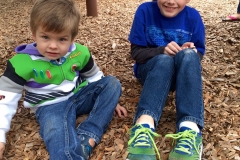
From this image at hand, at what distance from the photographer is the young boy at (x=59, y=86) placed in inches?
73.7

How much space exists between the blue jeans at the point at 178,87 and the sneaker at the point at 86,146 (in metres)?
0.35

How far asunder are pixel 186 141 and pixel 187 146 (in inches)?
1.3

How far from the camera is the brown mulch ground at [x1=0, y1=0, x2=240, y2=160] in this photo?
79.7 inches

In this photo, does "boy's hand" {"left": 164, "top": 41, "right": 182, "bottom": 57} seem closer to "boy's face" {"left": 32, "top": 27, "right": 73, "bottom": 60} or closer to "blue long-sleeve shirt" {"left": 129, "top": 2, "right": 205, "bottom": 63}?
"blue long-sleeve shirt" {"left": 129, "top": 2, "right": 205, "bottom": 63}

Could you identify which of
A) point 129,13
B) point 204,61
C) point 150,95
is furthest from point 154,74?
point 129,13

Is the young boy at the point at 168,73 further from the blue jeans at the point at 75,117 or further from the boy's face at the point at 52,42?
the boy's face at the point at 52,42

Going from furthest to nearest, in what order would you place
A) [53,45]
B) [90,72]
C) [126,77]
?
[126,77], [90,72], [53,45]

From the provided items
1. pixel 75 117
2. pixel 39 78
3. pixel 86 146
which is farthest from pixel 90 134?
pixel 39 78

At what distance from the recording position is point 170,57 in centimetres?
214

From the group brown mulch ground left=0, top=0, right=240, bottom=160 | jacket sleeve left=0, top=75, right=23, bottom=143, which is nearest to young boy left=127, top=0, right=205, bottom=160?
brown mulch ground left=0, top=0, right=240, bottom=160

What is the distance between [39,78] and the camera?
79.4 inches

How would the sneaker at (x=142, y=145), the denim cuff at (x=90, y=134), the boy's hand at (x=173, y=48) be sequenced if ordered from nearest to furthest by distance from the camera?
the sneaker at (x=142, y=145) → the denim cuff at (x=90, y=134) → the boy's hand at (x=173, y=48)

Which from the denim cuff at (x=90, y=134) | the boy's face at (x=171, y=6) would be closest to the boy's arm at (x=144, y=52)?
the boy's face at (x=171, y=6)

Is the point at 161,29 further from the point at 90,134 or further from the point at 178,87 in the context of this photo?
the point at 90,134
